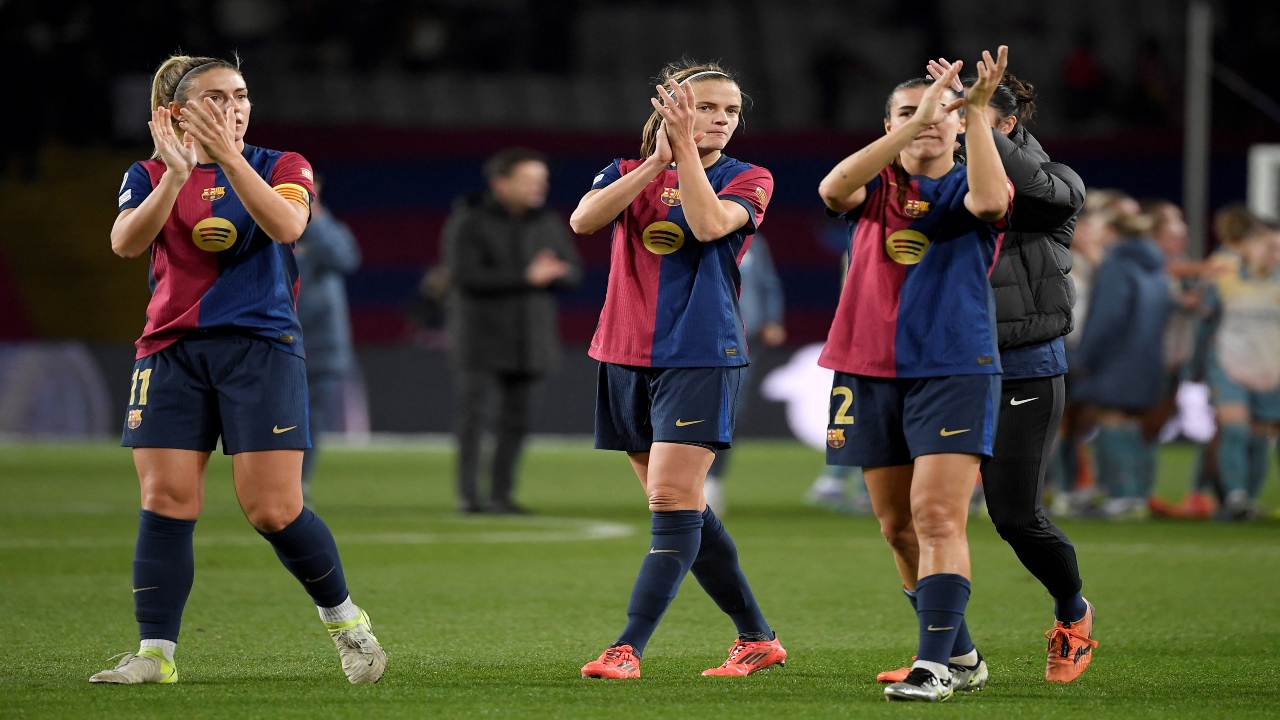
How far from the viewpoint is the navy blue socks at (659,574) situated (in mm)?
4781

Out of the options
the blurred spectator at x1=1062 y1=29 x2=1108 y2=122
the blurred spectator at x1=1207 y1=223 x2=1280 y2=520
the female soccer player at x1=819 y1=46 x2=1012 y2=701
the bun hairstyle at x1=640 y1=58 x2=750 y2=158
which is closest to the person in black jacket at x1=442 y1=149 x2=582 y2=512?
the blurred spectator at x1=1207 y1=223 x2=1280 y2=520

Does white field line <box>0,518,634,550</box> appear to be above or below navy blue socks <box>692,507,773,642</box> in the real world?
below

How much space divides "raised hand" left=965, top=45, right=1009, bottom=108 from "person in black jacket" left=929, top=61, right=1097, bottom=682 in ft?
1.28

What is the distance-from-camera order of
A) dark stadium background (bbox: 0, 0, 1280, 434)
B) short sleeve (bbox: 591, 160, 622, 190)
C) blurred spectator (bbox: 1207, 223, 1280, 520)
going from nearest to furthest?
1. short sleeve (bbox: 591, 160, 622, 190)
2. blurred spectator (bbox: 1207, 223, 1280, 520)
3. dark stadium background (bbox: 0, 0, 1280, 434)

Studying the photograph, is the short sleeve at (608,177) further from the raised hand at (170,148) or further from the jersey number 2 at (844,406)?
the raised hand at (170,148)

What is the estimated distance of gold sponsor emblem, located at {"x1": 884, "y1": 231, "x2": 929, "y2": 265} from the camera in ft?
15.1

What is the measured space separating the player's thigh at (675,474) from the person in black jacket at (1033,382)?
2.77 feet

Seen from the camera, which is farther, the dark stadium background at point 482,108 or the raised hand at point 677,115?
the dark stadium background at point 482,108

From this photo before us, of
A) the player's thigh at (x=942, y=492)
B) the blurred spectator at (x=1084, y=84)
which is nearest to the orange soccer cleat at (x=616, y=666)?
the player's thigh at (x=942, y=492)

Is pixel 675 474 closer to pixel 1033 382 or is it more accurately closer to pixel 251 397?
pixel 1033 382

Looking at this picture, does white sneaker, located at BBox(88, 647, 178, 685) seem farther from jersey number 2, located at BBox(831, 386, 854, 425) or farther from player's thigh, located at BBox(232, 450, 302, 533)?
jersey number 2, located at BBox(831, 386, 854, 425)

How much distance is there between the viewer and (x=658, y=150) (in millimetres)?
4668

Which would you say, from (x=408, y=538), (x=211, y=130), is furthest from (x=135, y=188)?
(x=408, y=538)

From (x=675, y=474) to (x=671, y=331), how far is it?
410 millimetres
